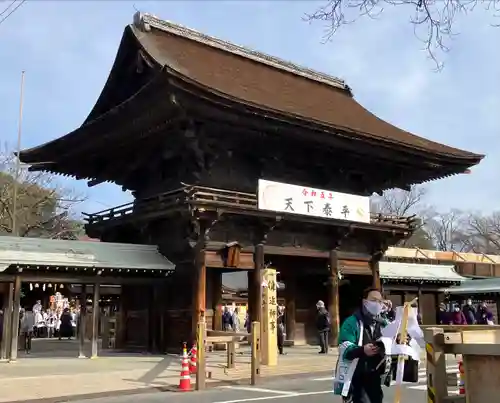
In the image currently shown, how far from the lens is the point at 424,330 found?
15.3 ft

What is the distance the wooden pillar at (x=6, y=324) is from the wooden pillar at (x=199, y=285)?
520 cm

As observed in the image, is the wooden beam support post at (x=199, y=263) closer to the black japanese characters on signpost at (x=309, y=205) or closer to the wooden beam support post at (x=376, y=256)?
the black japanese characters on signpost at (x=309, y=205)

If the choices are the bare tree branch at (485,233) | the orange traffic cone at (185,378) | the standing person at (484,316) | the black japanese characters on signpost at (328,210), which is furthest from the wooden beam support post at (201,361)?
the bare tree branch at (485,233)

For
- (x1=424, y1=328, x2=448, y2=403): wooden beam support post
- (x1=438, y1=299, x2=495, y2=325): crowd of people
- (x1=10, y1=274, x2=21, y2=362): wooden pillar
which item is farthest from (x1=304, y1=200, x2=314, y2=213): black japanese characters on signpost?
(x1=424, y1=328, x2=448, y2=403): wooden beam support post

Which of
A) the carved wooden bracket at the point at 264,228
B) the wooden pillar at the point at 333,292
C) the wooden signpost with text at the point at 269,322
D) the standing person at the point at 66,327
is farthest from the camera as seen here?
the standing person at the point at 66,327

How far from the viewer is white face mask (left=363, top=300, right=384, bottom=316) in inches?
210

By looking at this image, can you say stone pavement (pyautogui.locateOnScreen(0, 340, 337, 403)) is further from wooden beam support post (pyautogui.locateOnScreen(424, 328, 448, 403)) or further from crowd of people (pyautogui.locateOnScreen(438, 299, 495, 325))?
crowd of people (pyautogui.locateOnScreen(438, 299, 495, 325))

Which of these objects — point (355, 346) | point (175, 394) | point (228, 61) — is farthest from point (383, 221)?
point (355, 346)

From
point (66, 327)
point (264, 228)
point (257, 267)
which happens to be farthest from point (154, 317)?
point (66, 327)

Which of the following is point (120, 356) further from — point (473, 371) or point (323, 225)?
point (473, 371)

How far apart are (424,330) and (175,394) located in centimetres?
765

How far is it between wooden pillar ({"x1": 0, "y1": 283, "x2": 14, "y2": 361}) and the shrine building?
15.6 ft

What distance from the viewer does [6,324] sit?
16312 mm

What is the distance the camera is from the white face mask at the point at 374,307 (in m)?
5.34
